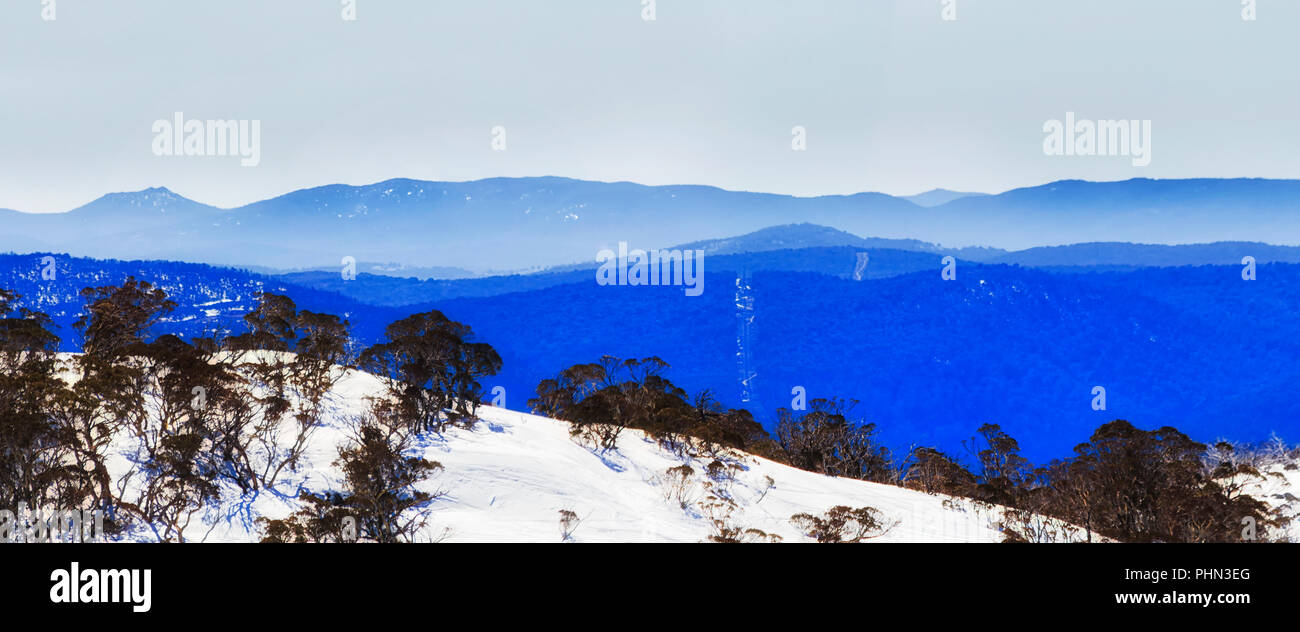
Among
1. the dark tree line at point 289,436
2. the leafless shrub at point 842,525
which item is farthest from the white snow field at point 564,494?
the dark tree line at point 289,436

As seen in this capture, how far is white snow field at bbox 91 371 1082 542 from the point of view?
25.4 meters

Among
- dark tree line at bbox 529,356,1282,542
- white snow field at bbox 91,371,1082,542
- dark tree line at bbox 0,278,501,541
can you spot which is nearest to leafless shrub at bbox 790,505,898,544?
dark tree line at bbox 529,356,1282,542

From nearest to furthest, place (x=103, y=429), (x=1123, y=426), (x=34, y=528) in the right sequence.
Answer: (x=34, y=528)
(x=103, y=429)
(x=1123, y=426)

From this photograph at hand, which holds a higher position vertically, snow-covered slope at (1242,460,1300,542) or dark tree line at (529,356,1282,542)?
dark tree line at (529,356,1282,542)

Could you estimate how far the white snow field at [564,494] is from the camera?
25375mm

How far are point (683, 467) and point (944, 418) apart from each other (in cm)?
Result: 16391

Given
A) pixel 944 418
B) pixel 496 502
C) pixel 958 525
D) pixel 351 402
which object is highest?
pixel 351 402

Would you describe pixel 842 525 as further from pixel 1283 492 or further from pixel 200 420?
pixel 1283 492

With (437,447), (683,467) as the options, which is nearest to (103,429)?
(437,447)

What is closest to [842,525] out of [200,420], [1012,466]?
[200,420]

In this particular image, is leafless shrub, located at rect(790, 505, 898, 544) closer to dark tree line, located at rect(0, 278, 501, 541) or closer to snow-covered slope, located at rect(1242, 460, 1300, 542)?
dark tree line, located at rect(0, 278, 501, 541)

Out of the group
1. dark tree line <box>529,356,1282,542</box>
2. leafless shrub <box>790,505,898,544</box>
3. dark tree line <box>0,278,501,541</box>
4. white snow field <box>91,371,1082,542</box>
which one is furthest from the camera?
leafless shrub <box>790,505,898,544</box>

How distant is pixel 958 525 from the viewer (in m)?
33.5
